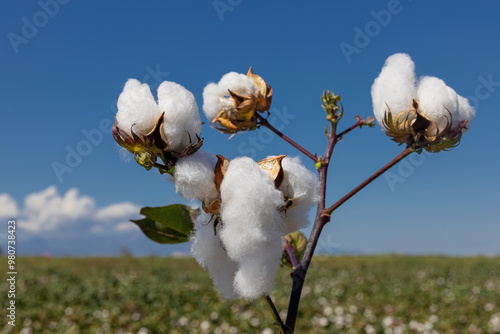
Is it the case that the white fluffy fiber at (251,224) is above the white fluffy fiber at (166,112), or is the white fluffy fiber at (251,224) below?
below

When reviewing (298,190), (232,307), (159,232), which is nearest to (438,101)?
(298,190)

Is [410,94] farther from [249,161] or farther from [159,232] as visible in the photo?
[159,232]

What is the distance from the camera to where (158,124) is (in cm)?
65

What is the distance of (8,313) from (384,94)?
203 inches

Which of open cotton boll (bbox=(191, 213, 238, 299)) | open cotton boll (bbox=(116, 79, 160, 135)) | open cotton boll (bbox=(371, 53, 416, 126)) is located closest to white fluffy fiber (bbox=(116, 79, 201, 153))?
open cotton boll (bbox=(116, 79, 160, 135))

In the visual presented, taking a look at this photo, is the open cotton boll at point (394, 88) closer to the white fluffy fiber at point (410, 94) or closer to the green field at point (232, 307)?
the white fluffy fiber at point (410, 94)

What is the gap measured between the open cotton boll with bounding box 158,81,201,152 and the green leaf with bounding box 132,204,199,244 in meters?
0.20

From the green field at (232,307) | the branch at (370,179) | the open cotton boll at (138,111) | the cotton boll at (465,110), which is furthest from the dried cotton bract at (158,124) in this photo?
the green field at (232,307)

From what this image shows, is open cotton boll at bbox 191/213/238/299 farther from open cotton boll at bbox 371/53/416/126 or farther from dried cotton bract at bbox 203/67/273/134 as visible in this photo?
open cotton boll at bbox 371/53/416/126

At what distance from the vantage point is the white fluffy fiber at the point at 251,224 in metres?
0.63

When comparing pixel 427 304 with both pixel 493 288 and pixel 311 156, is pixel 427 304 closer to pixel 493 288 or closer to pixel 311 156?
pixel 493 288

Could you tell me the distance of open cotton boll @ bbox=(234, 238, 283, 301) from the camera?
653 mm

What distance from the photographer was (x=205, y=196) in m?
0.68

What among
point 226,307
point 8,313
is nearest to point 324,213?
point 226,307
